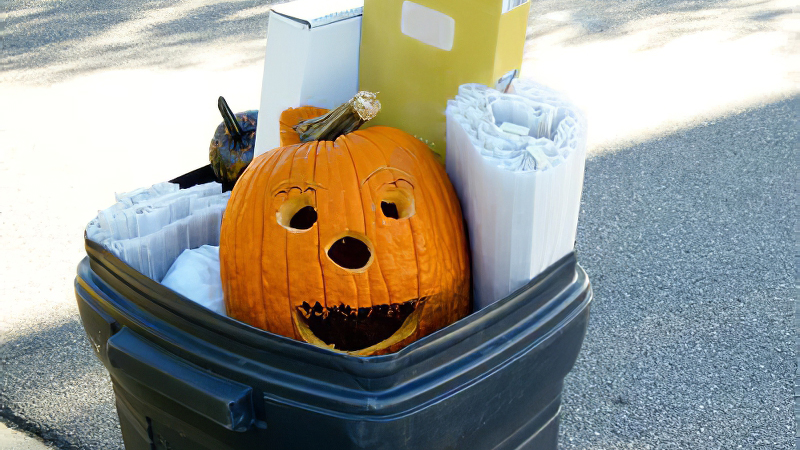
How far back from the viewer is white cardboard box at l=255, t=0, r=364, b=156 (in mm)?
1574

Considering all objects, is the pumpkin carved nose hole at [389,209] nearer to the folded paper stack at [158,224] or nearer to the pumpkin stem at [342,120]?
the pumpkin stem at [342,120]

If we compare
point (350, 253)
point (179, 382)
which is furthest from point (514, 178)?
point (179, 382)

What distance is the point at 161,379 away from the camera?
3.71 ft

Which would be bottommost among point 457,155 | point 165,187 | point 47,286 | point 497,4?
point 47,286

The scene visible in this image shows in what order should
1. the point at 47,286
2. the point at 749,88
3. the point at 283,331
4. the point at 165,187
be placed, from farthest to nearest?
the point at 749,88, the point at 47,286, the point at 165,187, the point at 283,331

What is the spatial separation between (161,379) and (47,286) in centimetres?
199

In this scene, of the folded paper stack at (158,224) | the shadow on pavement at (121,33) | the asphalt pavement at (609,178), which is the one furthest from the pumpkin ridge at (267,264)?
the shadow on pavement at (121,33)

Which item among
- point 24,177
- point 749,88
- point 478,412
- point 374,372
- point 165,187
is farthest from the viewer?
point 749,88

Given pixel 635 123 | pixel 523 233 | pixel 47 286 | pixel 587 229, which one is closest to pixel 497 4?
pixel 523 233

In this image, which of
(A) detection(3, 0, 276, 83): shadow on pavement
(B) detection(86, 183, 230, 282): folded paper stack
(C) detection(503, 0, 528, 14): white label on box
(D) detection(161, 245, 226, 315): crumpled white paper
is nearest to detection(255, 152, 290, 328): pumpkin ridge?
(D) detection(161, 245, 226, 315): crumpled white paper

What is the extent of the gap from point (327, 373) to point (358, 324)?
0.94 ft

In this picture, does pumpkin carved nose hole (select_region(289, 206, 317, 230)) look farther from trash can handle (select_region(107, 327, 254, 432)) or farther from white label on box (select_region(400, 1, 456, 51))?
white label on box (select_region(400, 1, 456, 51))

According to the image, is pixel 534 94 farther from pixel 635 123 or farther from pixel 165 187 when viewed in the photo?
pixel 635 123

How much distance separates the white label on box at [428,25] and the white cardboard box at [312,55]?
0.17 metres
